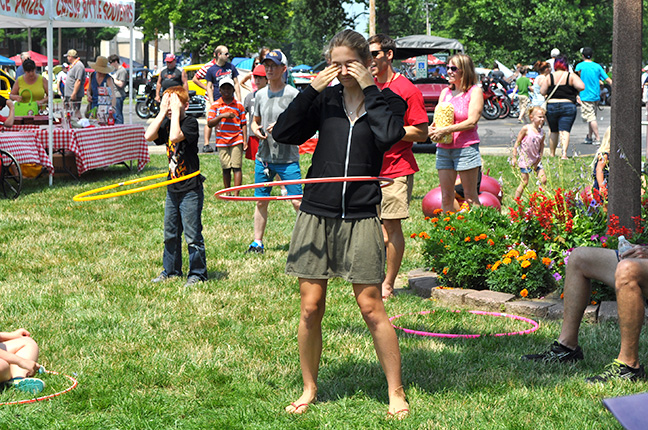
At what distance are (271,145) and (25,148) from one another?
5627mm

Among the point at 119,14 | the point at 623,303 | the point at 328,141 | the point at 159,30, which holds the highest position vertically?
the point at 159,30

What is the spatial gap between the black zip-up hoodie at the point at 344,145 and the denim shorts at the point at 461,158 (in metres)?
3.65

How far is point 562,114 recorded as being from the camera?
15.1m

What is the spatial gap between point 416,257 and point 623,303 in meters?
3.84

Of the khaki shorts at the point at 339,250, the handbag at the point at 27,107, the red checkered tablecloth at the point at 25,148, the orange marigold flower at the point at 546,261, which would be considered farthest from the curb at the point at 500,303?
the handbag at the point at 27,107

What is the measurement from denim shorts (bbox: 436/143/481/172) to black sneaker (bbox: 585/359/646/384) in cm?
343

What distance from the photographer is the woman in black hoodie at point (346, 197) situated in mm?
4105

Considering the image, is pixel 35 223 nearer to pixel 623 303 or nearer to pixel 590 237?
pixel 590 237

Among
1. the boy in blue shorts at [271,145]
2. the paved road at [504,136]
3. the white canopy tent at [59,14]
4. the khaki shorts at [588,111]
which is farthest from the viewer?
the khaki shorts at [588,111]

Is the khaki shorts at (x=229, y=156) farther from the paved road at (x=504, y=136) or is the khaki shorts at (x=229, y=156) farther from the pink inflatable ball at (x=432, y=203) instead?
the paved road at (x=504, y=136)

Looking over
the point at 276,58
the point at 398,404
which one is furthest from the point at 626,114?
the point at 276,58

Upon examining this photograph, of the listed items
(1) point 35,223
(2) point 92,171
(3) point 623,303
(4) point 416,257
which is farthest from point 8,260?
(2) point 92,171

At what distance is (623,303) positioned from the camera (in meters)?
4.53

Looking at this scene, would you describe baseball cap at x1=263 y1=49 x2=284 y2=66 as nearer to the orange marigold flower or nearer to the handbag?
the orange marigold flower
